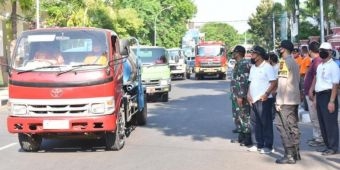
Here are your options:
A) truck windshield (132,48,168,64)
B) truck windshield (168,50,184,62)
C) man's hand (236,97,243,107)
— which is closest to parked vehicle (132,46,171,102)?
truck windshield (132,48,168,64)

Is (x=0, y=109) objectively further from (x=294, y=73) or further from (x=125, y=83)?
(x=294, y=73)

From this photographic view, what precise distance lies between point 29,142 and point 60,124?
42.2 inches

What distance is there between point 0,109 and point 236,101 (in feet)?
39.8

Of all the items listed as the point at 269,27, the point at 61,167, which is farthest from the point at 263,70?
the point at 269,27

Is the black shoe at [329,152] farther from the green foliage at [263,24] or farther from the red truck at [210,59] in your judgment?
the green foliage at [263,24]

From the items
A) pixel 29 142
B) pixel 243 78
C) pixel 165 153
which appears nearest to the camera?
pixel 165 153

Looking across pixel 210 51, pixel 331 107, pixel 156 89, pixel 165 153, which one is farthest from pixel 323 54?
pixel 210 51

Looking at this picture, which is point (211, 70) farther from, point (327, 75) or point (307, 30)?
point (327, 75)

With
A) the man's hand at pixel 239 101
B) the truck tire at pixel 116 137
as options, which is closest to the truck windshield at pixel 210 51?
the man's hand at pixel 239 101

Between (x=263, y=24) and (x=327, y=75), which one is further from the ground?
(x=263, y=24)

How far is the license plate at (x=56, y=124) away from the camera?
31.8 ft

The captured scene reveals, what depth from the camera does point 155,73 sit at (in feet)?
70.0

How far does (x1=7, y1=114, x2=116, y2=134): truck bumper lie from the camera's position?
31.8ft

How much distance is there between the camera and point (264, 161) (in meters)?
9.32
